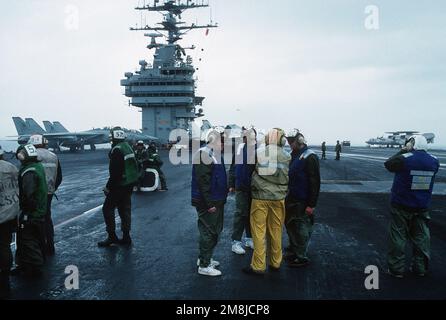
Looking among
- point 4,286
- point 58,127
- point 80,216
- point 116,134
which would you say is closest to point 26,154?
point 116,134

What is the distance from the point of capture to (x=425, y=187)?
5219 millimetres

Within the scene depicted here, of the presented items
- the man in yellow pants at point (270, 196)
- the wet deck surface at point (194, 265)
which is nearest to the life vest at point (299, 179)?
the man in yellow pants at point (270, 196)

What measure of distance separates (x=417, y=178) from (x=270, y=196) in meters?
2.19

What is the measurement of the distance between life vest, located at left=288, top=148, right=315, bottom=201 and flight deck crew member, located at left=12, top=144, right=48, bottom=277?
13.1 ft

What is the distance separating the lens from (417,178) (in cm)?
522

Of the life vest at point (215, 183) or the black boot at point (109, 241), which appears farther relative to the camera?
the black boot at point (109, 241)

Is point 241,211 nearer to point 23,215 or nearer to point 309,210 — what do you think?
point 309,210

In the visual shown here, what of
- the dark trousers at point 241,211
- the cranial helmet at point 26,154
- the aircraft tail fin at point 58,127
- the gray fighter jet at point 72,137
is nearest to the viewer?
the cranial helmet at point 26,154

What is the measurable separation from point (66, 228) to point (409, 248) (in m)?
7.35

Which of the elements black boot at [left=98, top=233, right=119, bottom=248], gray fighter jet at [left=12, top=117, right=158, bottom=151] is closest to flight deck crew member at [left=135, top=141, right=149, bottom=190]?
black boot at [left=98, top=233, right=119, bottom=248]

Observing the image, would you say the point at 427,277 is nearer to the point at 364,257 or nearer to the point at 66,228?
the point at 364,257

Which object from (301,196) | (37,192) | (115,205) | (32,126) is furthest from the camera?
(32,126)

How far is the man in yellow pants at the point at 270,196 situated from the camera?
5375mm

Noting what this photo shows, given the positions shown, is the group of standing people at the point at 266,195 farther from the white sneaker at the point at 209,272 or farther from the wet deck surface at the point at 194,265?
the wet deck surface at the point at 194,265
